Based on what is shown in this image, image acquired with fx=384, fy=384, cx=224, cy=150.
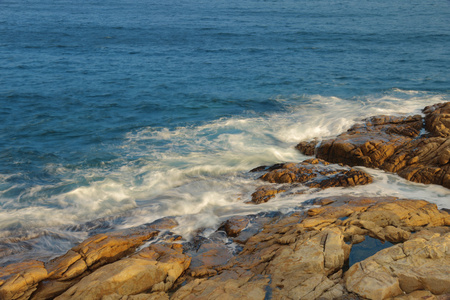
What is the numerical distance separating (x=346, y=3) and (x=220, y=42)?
143 ft

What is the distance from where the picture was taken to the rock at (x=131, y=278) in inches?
298

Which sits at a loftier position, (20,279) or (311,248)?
(311,248)

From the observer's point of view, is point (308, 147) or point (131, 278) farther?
point (308, 147)

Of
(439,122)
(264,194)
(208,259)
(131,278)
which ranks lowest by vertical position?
(264,194)

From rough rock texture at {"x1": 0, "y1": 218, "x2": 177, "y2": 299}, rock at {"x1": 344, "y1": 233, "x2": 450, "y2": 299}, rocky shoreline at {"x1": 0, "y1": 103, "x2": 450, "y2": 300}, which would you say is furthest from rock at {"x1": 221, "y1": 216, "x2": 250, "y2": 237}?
rock at {"x1": 344, "y1": 233, "x2": 450, "y2": 299}

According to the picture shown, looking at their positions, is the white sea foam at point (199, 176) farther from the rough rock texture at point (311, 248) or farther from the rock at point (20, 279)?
the rock at point (20, 279)

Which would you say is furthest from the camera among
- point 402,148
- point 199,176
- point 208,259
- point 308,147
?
point 308,147

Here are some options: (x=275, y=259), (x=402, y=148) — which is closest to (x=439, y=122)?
(x=402, y=148)

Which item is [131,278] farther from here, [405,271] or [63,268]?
[405,271]

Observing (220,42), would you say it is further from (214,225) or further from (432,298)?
(432,298)

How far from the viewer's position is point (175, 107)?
76.6ft

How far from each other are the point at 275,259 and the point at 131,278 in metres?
3.06

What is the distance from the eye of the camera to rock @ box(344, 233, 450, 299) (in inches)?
270

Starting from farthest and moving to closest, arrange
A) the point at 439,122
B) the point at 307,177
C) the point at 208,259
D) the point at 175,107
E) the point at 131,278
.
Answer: the point at 175,107 → the point at 439,122 → the point at 307,177 → the point at 208,259 → the point at 131,278
